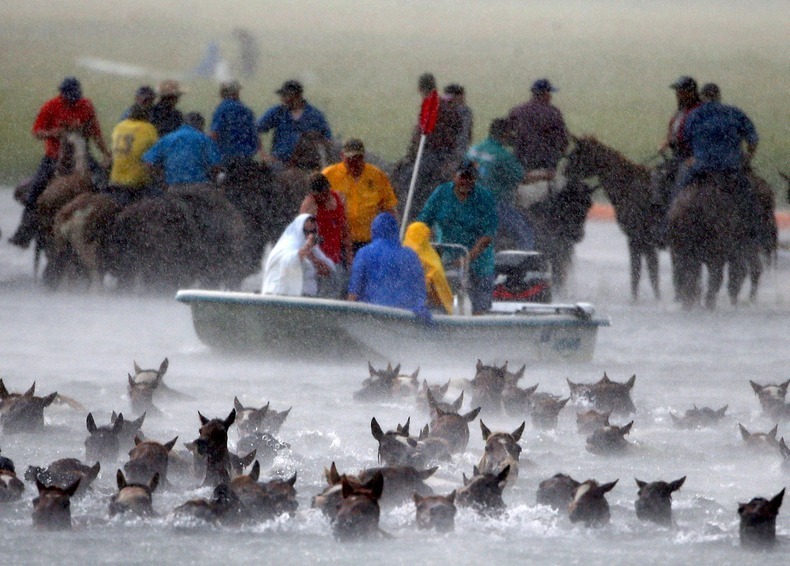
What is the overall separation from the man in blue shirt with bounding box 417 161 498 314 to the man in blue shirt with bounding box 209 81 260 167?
4220 millimetres

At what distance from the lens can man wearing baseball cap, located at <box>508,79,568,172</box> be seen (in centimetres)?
1450

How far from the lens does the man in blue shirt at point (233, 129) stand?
47.9 feet

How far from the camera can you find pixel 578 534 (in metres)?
5.71

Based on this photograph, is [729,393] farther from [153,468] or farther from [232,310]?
[153,468]

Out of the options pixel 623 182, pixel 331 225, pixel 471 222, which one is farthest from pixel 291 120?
pixel 331 225

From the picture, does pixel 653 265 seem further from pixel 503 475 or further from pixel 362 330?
pixel 503 475

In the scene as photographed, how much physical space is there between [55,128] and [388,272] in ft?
20.7

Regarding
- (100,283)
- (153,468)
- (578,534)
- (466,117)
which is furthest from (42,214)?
(578,534)

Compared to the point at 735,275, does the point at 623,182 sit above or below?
above

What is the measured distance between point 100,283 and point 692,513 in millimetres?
9590

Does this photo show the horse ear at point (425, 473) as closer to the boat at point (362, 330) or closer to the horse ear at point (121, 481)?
the horse ear at point (121, 481)

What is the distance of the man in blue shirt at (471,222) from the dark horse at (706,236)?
3.63 metres

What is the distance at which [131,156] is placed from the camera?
14359 millimetres

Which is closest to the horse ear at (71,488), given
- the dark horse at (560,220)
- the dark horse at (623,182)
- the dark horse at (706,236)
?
the dark horse at (560,220)
